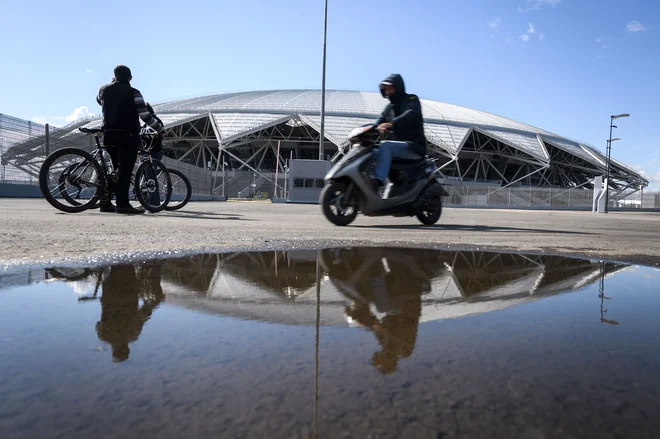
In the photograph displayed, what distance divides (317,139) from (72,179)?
3752 cm

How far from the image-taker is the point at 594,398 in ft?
2.34

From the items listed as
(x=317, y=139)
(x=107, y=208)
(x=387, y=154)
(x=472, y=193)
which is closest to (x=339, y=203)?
(x=387, y=154)

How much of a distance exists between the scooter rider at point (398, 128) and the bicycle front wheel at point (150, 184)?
3.34 metres

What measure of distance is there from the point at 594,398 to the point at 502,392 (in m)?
0.14

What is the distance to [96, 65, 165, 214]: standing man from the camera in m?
5.37

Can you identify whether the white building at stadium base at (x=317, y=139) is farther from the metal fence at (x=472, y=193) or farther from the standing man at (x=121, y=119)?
the standing man at (x=121, y=119)

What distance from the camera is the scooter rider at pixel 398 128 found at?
200 inches

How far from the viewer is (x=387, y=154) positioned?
5141 millimetres

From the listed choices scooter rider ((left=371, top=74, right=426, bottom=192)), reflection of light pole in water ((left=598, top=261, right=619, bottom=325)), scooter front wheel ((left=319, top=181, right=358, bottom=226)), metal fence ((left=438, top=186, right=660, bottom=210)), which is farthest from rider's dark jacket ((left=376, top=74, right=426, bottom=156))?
metal fence ((left=438, top=186, right=660, bottom=210))

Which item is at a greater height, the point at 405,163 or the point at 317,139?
the point at 317,139

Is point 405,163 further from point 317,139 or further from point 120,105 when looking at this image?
point 317,139

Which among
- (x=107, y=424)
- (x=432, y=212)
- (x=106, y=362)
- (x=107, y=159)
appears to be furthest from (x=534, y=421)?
(x=107, y=159)

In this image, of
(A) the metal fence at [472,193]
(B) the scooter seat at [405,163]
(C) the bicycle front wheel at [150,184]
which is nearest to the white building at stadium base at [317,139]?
(A) the metal fence at [472,193]

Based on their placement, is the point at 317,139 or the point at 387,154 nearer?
the point at 387,154
